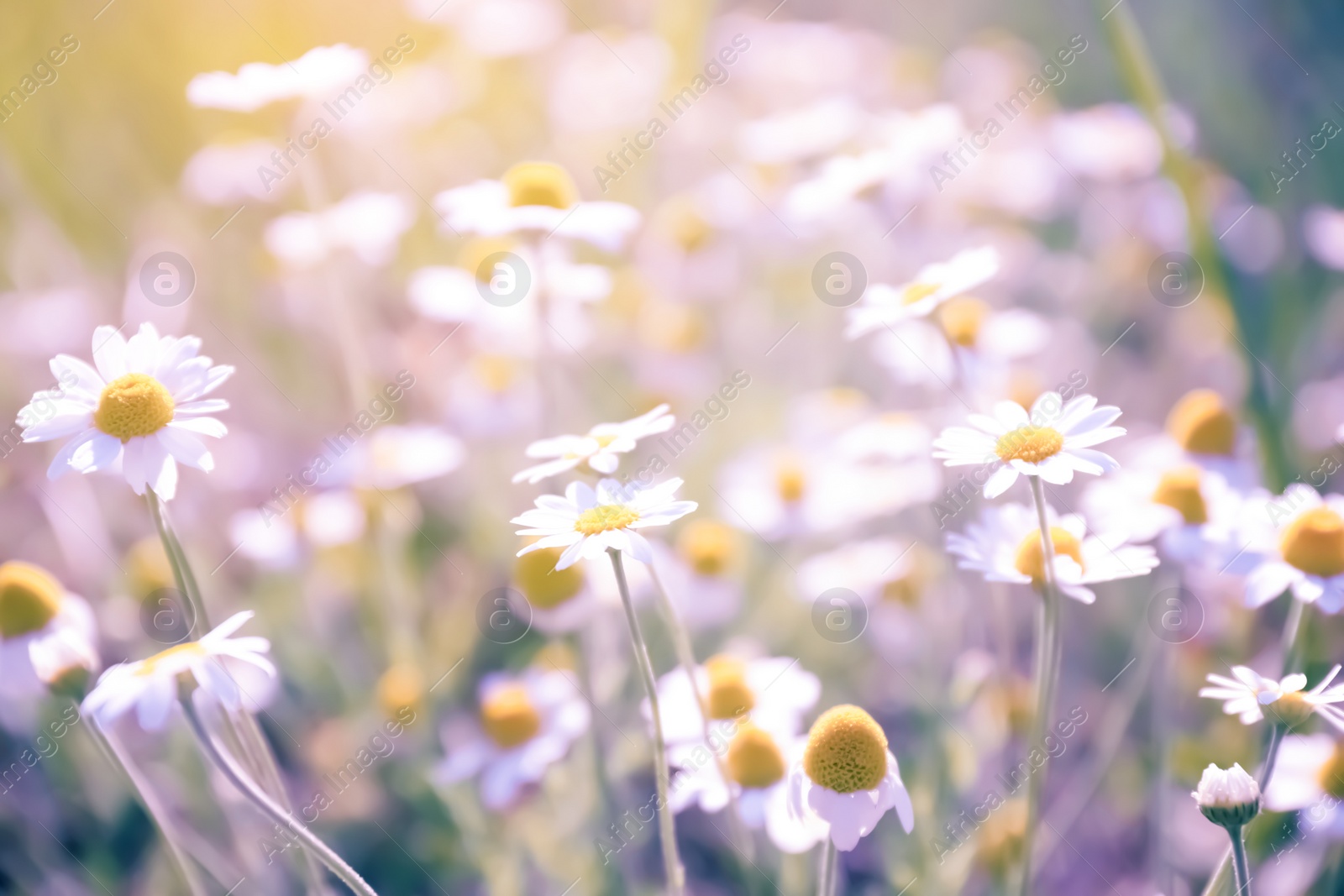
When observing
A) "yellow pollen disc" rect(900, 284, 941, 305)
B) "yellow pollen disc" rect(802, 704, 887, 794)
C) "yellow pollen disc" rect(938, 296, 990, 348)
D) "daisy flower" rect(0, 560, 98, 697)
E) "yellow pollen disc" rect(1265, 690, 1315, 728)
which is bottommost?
"yellow pollen disc" rect(1265, 690, 1315, 728)

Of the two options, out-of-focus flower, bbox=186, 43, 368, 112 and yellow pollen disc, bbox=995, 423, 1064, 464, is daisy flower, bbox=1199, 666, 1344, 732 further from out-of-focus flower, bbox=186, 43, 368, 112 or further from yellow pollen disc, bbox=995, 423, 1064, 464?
out-of-focus flower, bbox=186, 43, 368, 112

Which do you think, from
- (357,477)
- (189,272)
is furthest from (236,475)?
(189,272)

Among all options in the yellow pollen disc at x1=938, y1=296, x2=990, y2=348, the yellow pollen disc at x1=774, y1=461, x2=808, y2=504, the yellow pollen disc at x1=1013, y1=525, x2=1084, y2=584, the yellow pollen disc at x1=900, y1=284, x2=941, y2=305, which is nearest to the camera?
the yellow pollen disc at x1=1013, y1=525, x2=1084, y2=584

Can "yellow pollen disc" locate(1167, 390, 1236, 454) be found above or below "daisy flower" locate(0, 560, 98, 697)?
below

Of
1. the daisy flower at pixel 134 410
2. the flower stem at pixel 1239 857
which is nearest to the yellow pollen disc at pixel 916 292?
the flower stem at pixel 1239 857

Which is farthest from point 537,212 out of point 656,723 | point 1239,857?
point 1239,857

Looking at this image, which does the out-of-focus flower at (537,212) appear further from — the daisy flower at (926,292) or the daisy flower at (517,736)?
the daisy flower at (517,736)

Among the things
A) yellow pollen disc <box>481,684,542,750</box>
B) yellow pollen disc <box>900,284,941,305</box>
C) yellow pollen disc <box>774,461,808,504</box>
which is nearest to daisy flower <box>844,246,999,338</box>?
yellow pollen disc <box>900,284,941,305</box>

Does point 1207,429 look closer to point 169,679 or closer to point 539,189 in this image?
point 539,189
